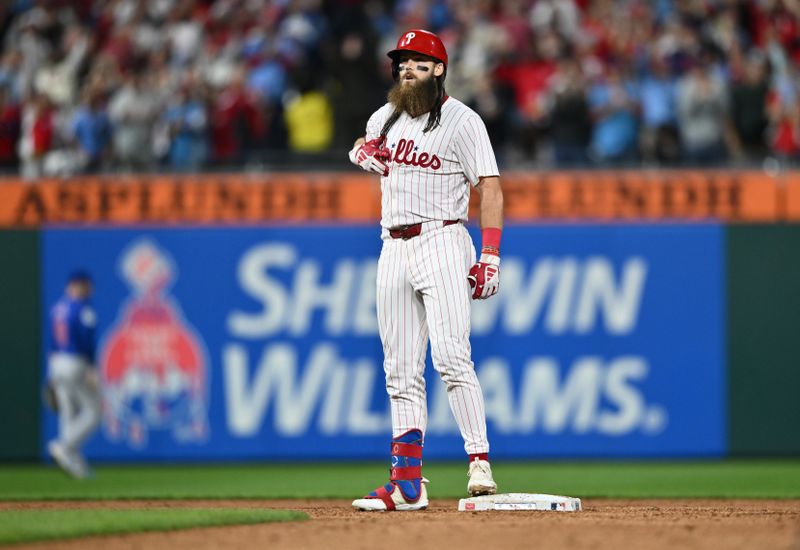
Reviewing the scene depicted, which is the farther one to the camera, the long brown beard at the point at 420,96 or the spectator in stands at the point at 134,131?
the spectator in stands at the point at 134,131

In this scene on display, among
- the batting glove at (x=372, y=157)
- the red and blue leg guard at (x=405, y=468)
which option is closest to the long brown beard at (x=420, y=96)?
the batting glove at (x=372, y=157)

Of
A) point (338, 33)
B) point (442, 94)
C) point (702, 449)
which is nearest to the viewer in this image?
point (442, 94)

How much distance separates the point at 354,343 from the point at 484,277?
25.4ft

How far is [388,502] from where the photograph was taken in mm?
7734

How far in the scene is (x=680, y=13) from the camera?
1602 cm

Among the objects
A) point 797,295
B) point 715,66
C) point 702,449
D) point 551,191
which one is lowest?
point 702,449

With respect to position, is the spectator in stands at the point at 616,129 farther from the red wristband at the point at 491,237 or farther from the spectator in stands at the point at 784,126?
the red wristband at the point at 491,237

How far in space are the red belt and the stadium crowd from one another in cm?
697

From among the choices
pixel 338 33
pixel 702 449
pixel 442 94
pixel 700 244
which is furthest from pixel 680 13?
pixel 442 94

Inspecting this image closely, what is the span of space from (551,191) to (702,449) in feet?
9.58

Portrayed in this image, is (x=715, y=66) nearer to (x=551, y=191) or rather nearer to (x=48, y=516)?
(x=551, y=191)

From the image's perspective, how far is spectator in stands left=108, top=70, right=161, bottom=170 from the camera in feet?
49.8

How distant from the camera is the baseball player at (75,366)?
1394 cm

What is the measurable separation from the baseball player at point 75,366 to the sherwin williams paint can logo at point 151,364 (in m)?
1.16
